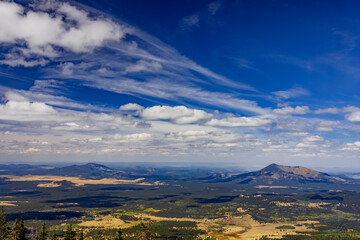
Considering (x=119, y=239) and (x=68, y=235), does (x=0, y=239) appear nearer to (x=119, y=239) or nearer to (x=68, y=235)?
(x=68, y=235)

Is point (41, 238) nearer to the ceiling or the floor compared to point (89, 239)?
nearer to the ceiling

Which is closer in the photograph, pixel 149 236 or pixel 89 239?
pixel 149 236

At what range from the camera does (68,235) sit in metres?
92.6

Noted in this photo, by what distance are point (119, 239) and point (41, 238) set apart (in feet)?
101

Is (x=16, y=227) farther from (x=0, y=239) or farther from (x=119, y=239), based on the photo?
(x=119, y=239)

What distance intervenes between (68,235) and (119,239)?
1731 cm

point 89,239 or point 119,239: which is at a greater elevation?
point 119,239

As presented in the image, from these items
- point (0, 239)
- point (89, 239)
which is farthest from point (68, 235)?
point (89, 239)

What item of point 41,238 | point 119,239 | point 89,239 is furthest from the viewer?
point 89,239

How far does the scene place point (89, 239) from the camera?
195250mm

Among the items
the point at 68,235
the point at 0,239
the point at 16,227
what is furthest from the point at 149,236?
the point at 0,239

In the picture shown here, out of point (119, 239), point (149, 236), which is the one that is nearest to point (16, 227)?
point (119, 239)

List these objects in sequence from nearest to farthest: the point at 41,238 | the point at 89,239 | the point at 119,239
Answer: the point at 119,239 → the point at 41,238 → the point at 89,239

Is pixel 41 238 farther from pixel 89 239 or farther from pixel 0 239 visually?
pixel 89 239
